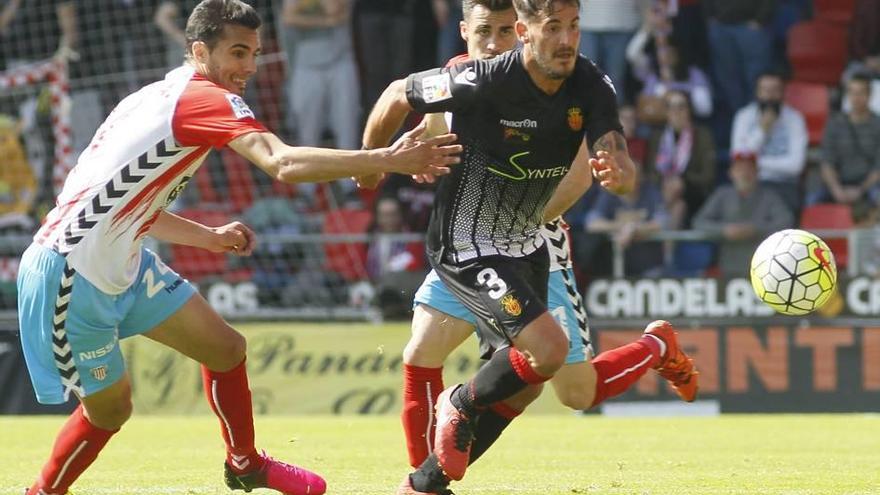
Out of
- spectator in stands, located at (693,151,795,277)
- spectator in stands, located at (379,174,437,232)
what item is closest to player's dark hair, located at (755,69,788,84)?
spectator in stands, located at (693,151,795,277)

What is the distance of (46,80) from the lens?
55.0 feet

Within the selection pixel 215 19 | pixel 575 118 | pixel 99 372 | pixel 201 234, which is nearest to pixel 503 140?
pixel 575 118

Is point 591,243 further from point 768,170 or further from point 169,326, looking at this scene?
point 169,326

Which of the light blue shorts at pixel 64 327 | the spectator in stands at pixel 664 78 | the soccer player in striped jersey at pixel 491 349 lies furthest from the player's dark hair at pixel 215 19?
the spectator in stands at pixel 664 78

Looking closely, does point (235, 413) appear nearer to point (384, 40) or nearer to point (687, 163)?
point (687, 163)

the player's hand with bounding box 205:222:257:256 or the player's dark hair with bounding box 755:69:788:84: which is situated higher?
the player's hand with bounding box 205:222:257:256

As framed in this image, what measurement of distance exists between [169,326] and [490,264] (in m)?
1.42

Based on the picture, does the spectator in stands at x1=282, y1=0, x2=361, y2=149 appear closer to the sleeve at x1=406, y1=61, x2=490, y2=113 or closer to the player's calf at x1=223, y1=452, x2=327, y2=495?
the player's calf at x1=223, y1=452, x2=327, y2=495

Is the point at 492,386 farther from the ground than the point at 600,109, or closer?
closer

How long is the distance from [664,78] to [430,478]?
1115 cm

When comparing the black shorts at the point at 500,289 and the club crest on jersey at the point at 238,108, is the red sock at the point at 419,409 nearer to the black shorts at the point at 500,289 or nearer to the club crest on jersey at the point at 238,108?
the black shorts at the point at 500,289

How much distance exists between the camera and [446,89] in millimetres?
6242

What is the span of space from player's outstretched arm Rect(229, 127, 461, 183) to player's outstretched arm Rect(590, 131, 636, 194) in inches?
24.0

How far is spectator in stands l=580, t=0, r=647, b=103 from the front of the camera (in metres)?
16.8
